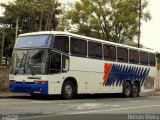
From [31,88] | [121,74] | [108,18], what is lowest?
[31,88]

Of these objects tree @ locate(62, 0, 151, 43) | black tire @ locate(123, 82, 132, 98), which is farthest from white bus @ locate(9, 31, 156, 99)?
tree @ locate(62, 0, 151, 43)

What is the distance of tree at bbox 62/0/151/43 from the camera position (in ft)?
154

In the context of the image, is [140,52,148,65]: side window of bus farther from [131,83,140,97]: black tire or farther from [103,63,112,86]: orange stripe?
[103,63,112,86]: orange stripe

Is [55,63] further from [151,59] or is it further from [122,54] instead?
[151,59]

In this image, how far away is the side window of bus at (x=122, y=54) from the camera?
28156 millimetres

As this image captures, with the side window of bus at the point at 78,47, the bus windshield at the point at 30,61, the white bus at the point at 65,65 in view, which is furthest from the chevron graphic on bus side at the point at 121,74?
the bus windshield at the point at 30,61

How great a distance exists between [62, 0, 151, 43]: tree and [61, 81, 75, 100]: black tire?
916 inches

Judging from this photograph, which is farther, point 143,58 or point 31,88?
point 143,58

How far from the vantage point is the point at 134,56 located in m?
30.1

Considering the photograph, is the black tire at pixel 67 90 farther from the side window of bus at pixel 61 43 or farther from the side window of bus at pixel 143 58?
the side window of bus at pixel 143 58

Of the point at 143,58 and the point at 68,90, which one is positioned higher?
the point at 143,58

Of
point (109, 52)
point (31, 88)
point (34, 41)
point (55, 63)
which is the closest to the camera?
point (31, 88)

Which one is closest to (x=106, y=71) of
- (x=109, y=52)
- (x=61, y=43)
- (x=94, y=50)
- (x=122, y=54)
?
(x=109, y=52)

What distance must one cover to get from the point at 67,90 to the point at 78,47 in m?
2.46
